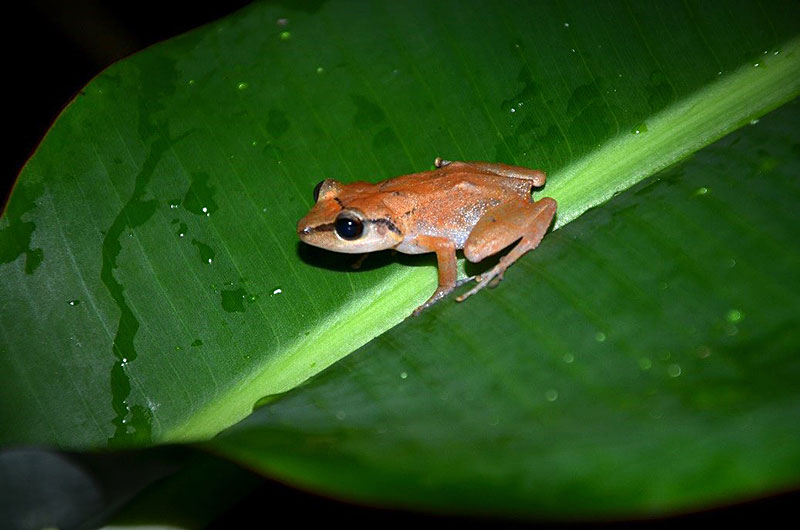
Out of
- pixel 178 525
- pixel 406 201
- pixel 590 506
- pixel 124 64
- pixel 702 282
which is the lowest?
pixel 590 506

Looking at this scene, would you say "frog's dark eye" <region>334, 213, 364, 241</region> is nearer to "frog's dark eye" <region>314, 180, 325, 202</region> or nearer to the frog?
the frog

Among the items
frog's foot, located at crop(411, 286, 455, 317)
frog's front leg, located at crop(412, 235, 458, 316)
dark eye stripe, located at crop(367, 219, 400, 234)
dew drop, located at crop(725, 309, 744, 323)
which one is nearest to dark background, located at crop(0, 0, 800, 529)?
dark eye stripe, located at crop(367, 219, 400, 234)

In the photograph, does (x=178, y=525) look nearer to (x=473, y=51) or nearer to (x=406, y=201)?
(x=406, y=201)

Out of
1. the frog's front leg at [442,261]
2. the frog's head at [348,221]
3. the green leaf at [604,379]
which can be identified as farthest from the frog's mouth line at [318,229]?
the green leaf at [604,379]

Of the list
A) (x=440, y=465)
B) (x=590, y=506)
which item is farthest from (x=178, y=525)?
(x=590, y=506)

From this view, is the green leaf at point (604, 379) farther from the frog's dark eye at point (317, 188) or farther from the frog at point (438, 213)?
the frog's dark eye at point (317, 188)
